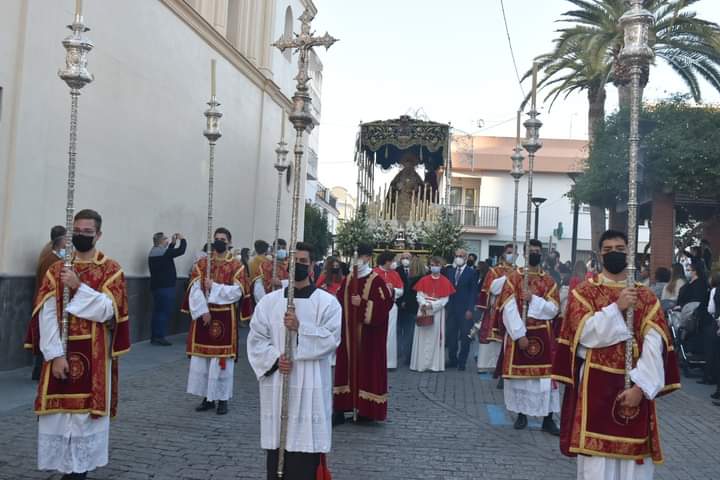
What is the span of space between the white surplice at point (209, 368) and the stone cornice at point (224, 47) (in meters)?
7.68

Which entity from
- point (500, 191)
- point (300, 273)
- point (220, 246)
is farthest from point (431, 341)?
point (500, 191)

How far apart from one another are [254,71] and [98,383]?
15153 millimetres

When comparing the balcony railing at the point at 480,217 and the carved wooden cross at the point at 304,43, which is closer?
the carved wooden cross at the point at 304,43

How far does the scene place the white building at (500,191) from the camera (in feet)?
131

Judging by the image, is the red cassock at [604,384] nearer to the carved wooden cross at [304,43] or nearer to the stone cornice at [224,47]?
the carved wooden cross at [304,43]

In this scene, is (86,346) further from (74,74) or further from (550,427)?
(550,427)

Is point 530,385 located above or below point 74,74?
below

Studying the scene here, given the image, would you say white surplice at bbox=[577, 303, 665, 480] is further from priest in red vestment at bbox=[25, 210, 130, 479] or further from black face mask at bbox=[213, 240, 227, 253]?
black face mask at bbox=[213, 240, 227, 253]

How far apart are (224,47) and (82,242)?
12.5 m

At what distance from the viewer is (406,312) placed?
42.1 feet

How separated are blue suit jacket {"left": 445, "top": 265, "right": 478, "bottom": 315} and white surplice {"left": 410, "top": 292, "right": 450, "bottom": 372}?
521 mm

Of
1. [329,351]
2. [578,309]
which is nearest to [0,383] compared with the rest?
[329,351]

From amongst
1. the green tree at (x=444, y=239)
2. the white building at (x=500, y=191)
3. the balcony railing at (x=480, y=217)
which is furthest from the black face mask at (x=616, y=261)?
the balcony railing at (x=480, y=217)

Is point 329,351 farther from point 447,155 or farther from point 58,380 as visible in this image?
point 447,155
